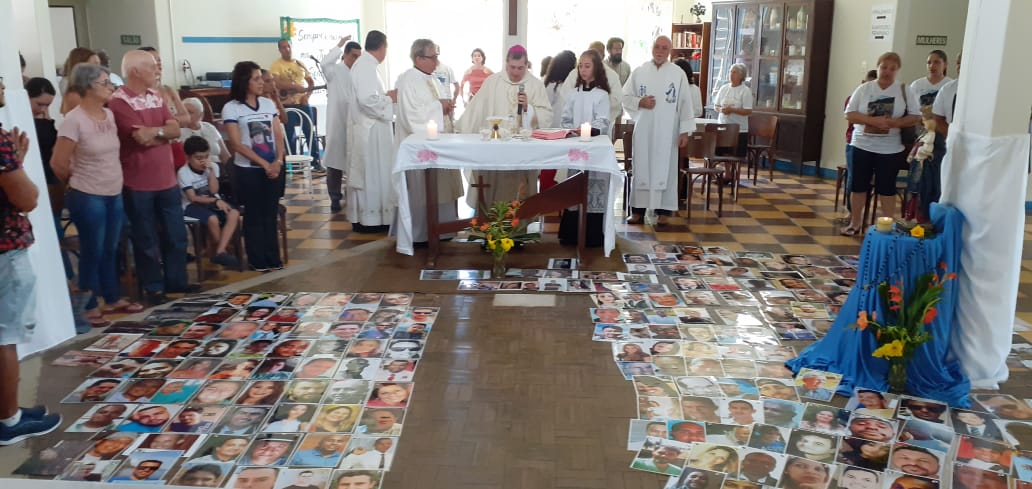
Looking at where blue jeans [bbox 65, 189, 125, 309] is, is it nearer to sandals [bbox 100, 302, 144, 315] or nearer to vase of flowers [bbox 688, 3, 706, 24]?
sandals [bbox 100, 302, 144, 315]

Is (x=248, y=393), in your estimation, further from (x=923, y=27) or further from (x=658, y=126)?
(x=923, y=27)

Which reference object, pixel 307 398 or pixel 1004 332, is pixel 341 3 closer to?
pixel 307 398

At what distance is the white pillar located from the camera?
405 centimetres

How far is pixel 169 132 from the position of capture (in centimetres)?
534

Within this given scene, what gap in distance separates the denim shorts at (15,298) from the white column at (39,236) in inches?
47.0

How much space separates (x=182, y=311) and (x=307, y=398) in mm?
1752

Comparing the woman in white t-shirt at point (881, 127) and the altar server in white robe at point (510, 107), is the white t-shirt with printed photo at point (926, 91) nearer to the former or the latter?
the woman in white t-shirt at point (881, 127)

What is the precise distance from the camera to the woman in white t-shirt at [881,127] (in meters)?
7.14

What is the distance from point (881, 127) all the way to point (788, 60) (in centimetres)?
445

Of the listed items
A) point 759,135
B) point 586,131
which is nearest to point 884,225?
point 586,131

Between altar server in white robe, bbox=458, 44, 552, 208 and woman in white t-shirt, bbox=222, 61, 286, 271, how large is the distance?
5.62 ft

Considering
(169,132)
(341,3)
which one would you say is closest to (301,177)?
(341,3)

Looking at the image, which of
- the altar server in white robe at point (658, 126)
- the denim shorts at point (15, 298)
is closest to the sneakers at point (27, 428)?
the denim shorts at point (15, 298)

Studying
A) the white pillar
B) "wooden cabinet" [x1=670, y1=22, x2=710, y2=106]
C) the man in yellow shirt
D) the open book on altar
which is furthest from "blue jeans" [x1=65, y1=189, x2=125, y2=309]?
"wooden cabinet" [x1=670, y1=22, x2=710, y2=106]
